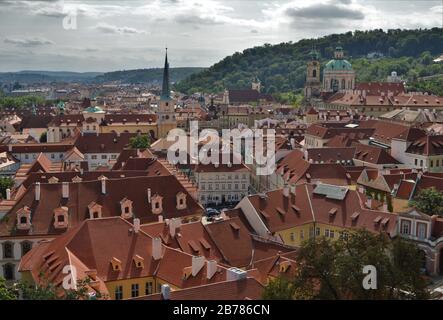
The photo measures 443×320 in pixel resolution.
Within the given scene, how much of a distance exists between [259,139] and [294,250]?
144 ft

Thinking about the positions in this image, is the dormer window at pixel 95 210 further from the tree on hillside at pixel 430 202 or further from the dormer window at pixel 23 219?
the tree on hillside at pixel 430 202

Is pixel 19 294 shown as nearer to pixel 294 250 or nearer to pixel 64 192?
pixel 64 192

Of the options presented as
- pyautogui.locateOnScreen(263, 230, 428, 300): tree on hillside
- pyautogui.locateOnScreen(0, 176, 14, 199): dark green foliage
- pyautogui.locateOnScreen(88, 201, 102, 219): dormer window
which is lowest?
pyautogui.locateOnScreen(0, 176, 14, 199): dark green foliage

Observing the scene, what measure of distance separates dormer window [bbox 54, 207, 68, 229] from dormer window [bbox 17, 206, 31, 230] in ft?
5.75

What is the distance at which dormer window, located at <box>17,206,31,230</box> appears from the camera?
40.1 meters

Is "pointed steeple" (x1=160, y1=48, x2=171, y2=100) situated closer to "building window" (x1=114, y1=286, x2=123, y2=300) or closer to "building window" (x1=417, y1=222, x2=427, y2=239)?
"building window" (x1=417, y1=222, x2=427, y2=239)

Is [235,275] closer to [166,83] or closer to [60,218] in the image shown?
[60,218]

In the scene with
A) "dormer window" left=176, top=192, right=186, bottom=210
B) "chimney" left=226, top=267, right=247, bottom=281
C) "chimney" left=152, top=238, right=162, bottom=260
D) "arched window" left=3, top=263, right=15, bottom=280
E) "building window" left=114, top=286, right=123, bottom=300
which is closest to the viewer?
"chimney" left=226, top=267, right=247, bottom=281

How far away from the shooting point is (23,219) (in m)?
40.2

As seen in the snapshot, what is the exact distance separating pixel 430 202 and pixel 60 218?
26.6 m

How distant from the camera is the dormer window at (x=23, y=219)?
40094 mm

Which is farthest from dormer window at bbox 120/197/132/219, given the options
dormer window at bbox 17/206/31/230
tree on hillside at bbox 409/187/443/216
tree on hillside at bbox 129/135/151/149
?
tree on hillside at bbox 129/135/151/149

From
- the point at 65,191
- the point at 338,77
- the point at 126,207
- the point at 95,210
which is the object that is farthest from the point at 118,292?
the point at 338,77

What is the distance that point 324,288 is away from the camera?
20.0 m
